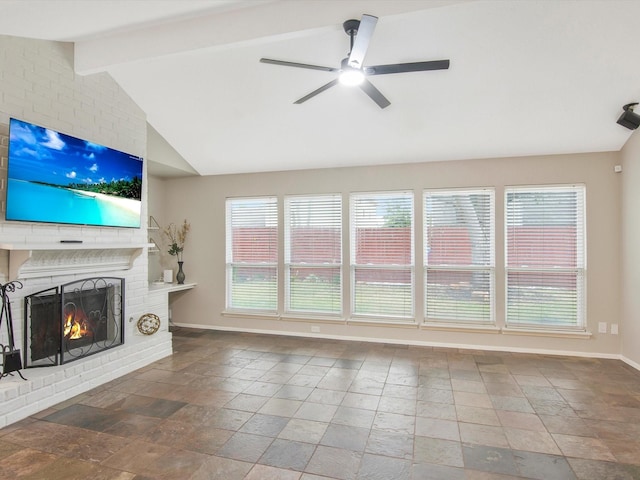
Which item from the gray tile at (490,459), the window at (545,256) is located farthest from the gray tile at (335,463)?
the window at (545,256)

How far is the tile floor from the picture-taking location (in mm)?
2217

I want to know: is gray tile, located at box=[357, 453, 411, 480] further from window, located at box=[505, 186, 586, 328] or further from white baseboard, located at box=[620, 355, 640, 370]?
white baseboard, located at box=[620, 355, 640, 370]

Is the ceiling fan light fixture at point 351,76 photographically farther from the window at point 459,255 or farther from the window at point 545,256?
the window at point 545,256

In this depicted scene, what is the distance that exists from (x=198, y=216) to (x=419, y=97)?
146 inches

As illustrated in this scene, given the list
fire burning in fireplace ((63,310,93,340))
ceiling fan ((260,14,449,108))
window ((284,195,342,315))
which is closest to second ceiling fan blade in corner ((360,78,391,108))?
ceiling fan ((260,14,449,108))

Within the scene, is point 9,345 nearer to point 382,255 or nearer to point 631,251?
point 382,255

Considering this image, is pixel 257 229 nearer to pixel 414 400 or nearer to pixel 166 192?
pixel 166 192

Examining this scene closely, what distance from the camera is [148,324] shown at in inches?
168

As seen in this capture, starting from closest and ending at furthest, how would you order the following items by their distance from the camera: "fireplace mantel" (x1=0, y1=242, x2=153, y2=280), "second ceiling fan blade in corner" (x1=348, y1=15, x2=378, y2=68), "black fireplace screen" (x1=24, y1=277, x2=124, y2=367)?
"second ceiling fan blade in corner" (x1=348, y1=15, x2=378, y2=68) < "fireplace mantel" (x1=0, y1=242, x2=153, y2=280) < "black fireplace screen" (x1=24, y1=277, x2=124, y2=367)

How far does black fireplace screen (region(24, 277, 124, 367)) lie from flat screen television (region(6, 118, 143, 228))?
2.16 ft

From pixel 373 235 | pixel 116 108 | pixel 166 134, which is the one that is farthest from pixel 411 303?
pixel 116 108

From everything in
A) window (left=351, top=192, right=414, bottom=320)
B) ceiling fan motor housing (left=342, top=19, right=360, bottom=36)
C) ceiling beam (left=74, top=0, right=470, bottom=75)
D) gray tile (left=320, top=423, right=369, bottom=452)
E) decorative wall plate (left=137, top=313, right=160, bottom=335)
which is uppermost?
ceiling beam (left=74, top=0, right=470, bottom=75)

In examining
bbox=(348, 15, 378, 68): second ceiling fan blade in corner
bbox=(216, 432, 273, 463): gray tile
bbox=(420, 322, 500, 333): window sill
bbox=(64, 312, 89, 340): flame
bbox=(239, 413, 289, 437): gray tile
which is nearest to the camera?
bbox=(348, 15, 378, 68): second ceiling fan blade in corner

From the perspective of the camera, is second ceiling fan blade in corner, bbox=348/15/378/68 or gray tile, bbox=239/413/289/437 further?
gray tile, bbox=239/413/289/437
